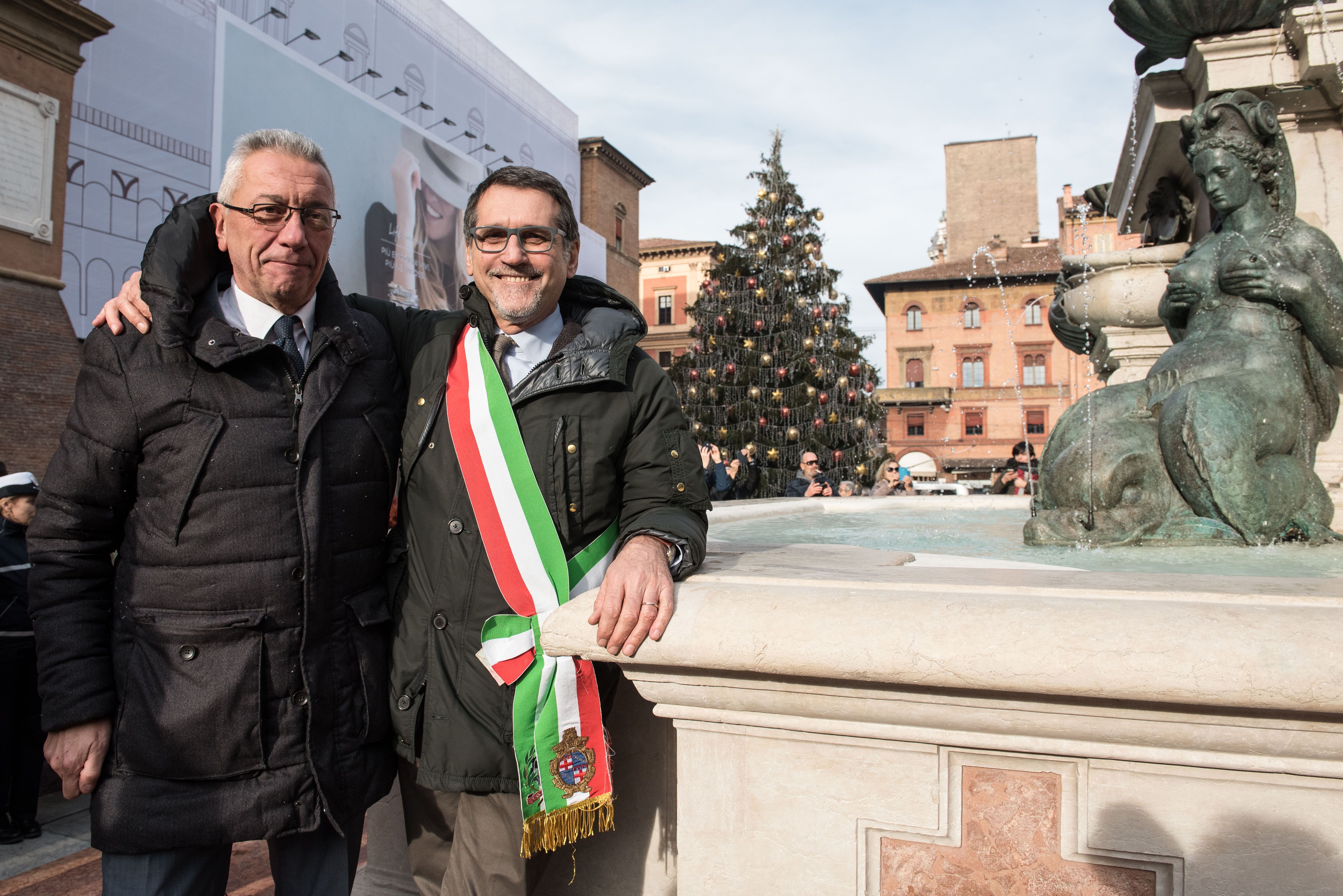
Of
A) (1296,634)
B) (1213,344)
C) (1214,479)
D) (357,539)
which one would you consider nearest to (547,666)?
(357,539)

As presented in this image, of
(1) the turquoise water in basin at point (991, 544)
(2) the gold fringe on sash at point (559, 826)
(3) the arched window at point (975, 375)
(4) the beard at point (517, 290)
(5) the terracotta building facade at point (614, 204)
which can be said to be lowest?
(2) the gold fringe on sash at point (559, 826)

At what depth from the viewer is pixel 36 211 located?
12.6 meters

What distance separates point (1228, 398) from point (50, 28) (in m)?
15.9

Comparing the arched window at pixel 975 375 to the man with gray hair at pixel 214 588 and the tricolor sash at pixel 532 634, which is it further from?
the man with gray hair at pixel 214 588

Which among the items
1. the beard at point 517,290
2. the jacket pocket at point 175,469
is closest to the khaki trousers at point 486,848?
the jacket pocket at point 175,469

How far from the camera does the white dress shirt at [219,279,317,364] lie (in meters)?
1.64

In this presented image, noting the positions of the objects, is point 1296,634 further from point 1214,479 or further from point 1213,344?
point 1213,344

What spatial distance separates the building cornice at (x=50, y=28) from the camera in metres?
12.4

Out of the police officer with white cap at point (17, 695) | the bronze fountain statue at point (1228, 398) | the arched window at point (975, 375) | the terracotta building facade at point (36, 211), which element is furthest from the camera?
the arched window at point (975, 375)

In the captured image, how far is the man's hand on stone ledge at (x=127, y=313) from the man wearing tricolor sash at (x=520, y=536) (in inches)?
0.6

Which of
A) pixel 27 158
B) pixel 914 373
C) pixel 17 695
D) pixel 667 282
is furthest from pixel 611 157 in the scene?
pixel 17 695

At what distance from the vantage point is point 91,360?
60.2 inches

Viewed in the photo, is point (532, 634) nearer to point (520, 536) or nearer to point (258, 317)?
point (520, 536)

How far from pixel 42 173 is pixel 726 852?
50.3ft
